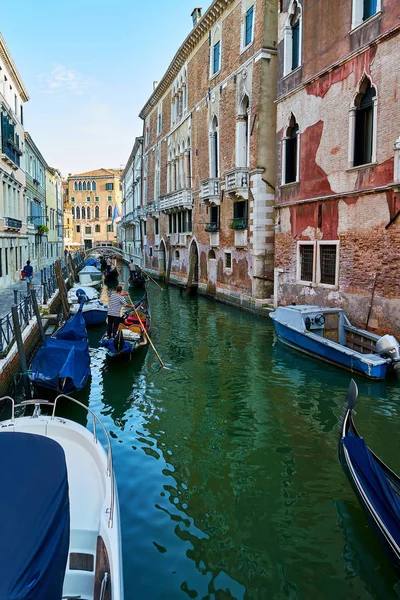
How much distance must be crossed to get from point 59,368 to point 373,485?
4061 millimetres

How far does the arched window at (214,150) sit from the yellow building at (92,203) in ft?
127

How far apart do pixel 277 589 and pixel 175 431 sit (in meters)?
2.50

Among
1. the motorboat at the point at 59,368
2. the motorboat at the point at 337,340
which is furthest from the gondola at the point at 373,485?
the motorboat at the point at 59,368

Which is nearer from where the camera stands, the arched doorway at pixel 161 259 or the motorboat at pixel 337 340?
the motorboat at pixel 337 340

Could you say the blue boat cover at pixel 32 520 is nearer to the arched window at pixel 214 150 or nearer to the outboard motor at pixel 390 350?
the outboard motor at pixel 390 350

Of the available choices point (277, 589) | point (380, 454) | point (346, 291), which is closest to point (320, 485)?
point (380, 454)

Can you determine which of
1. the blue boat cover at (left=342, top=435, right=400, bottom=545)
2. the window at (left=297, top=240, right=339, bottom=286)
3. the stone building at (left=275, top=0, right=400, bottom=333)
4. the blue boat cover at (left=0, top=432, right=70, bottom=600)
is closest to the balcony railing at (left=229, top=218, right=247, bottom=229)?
the stone building at (left=275, top=0, right=400, bottom=333)

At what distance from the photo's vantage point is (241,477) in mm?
4238

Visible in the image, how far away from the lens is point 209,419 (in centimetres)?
561

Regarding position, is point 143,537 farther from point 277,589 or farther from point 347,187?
point 347,187

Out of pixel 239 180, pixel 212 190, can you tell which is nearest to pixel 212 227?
pixel 212 190

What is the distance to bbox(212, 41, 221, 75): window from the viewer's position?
15.0 metres

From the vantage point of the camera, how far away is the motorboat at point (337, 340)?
6.73 m

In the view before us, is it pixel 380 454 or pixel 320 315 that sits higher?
pixel 320 315
